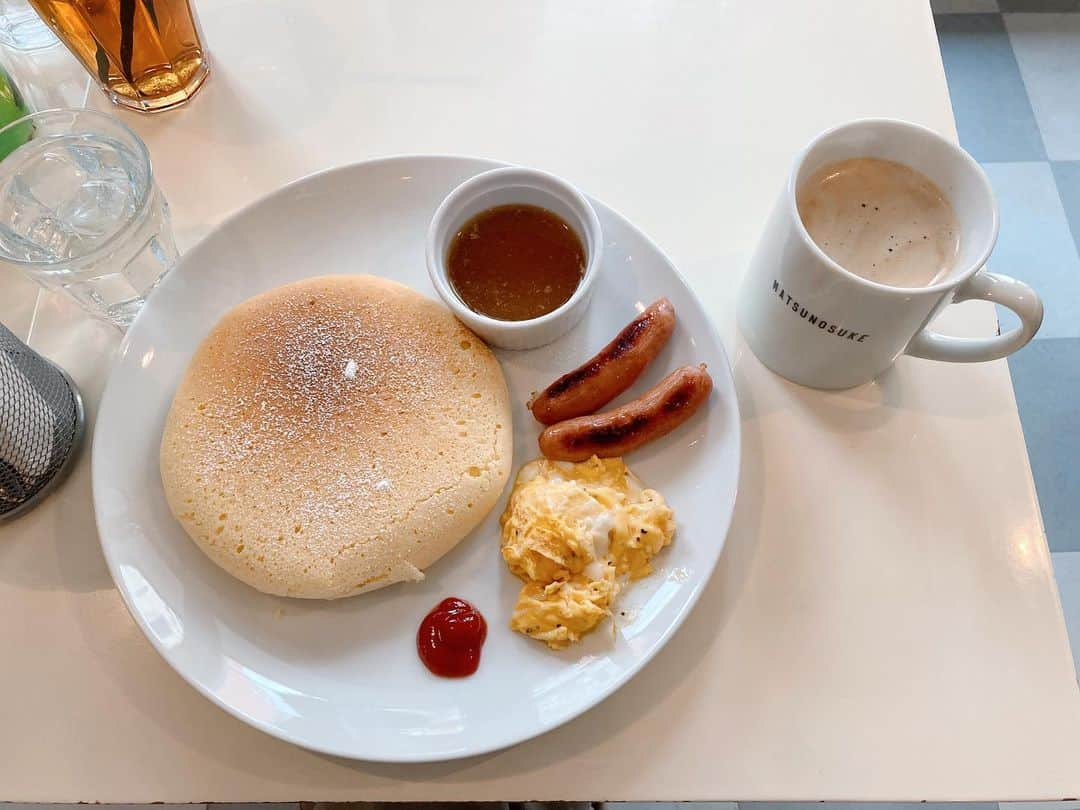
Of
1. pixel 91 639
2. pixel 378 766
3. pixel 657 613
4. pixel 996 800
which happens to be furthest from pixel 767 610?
pixel 91 639

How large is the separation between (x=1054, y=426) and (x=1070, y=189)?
1003mm

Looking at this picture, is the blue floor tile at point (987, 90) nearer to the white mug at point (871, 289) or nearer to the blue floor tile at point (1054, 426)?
the blue floor tile at point (1054, 426)

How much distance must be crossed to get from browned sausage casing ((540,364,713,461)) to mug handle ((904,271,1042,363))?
394 mm

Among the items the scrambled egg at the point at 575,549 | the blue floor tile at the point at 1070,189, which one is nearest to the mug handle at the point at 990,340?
the scrambled egg at the point at 575,549

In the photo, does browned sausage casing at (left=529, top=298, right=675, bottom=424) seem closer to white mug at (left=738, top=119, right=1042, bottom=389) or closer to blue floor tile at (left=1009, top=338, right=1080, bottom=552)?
white mug at (left=738, top=119, right=1042, bottom=389)

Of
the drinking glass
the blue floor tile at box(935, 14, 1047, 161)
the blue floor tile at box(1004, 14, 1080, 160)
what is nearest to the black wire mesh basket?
the drinking glass

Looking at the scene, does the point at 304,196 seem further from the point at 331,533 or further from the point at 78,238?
the point at 331,533

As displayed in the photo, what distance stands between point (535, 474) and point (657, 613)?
0.33 m

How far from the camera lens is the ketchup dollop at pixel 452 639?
131cm

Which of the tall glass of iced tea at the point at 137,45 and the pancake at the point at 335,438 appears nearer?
the pancake at the point at 335,438

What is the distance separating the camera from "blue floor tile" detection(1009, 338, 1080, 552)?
2686 mm

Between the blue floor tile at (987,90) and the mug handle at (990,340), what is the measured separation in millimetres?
2194

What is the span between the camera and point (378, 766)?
1.33 m

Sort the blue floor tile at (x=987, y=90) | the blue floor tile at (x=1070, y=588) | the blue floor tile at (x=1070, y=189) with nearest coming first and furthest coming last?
the blue floor tile at (x=1070, y=588), the blue floor tile at (x=1070, y=189), the blue floor tile at (x=987, y=90)
